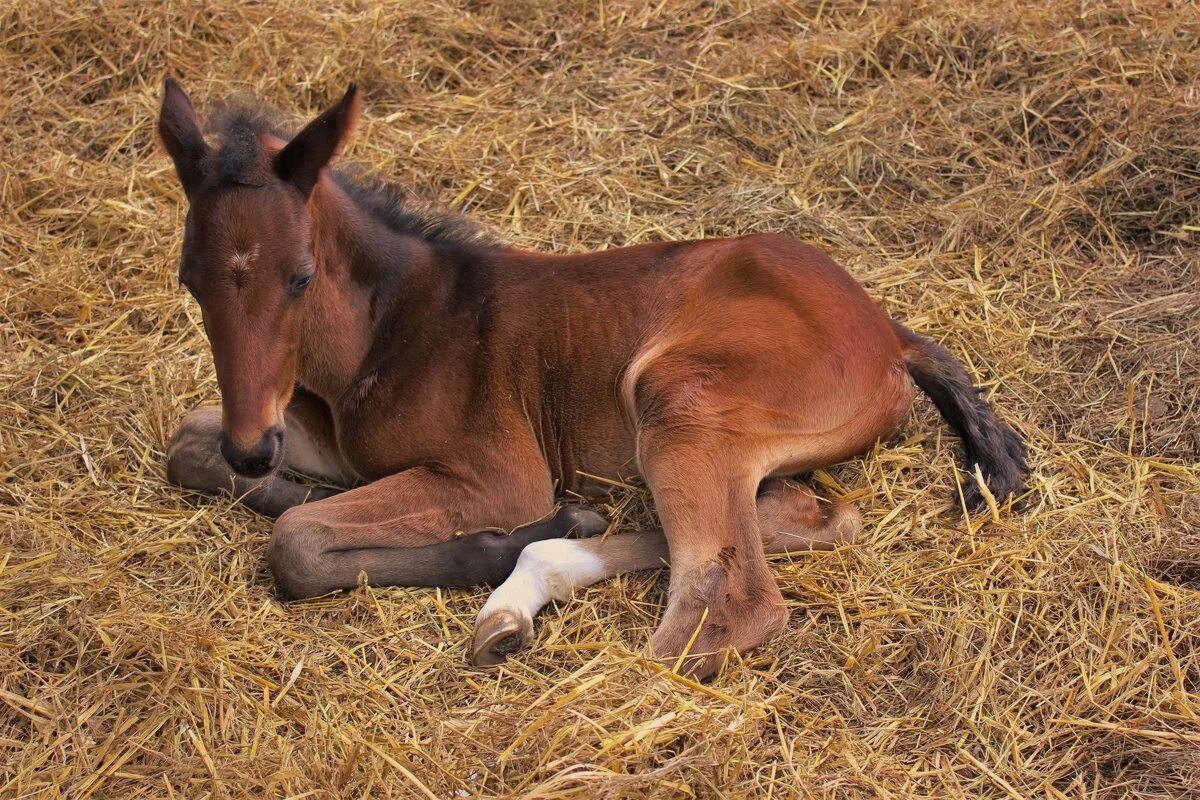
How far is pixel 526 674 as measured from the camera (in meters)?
3.40

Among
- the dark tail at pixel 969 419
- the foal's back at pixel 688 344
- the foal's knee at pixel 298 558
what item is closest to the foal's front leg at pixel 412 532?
the foal's knee at pixel 298 558

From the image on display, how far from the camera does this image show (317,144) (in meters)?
3.49

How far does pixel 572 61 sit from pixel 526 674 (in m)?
4.09

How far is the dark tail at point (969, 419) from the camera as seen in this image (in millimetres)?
3963

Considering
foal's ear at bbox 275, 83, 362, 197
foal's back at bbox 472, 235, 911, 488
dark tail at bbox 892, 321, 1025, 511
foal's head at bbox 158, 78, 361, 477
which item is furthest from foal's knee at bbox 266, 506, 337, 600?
dark tail at bbox 892, 321, 1025, 511

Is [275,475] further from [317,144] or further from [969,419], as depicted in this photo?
[969,419]

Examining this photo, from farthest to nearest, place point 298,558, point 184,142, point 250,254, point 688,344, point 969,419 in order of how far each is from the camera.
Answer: point 969,419, point 688,344, point 298,558, point 184,142, point 250,254

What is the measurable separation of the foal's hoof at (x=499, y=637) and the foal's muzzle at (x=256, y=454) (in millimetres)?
786

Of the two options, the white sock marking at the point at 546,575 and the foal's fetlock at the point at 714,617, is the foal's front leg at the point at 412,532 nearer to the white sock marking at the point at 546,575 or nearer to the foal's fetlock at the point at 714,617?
the white sock marking at the point at 546,575

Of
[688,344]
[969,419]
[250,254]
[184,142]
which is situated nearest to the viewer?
[250,254]

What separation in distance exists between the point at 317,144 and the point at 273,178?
0.55 ft

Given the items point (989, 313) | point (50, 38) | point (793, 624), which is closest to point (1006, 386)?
point (989, 313)

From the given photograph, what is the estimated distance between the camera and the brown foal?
11.3 feet

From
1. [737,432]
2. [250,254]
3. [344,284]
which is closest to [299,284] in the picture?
[250,254]
